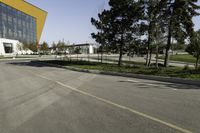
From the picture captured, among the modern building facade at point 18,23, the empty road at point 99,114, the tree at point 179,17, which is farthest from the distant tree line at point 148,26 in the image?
the modern building facade at point 18,23

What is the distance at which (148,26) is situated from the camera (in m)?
29.1

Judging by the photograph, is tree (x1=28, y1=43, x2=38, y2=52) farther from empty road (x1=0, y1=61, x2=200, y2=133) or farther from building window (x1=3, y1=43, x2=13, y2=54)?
empty road (x1=0, y1=61, x2=200, y2=133)

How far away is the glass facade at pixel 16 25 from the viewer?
83650 mm

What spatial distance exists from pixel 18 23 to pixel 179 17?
78.9 m

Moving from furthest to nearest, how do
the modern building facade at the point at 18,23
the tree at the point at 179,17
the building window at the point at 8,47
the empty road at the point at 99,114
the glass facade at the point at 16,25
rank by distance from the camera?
the building window at the point at 8,47
the modern building facade at the point at 18,23
the glass facade at the point at 16,25
the tree at the point at 179,17
the empty road at the point at 99,114

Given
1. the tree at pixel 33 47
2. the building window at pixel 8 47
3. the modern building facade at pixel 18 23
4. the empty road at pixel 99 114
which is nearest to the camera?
the empty road at pixel 99 114

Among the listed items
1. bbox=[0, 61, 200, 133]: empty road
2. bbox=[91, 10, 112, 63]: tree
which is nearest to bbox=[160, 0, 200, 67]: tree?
bbox=[91, 10, 112, 63]: tree

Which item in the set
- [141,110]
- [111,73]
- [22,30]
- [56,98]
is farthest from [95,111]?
[22,30]

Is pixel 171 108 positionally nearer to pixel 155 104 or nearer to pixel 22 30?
pixel 155 104

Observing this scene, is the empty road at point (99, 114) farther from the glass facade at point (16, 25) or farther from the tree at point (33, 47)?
the tree at point (33, 47)

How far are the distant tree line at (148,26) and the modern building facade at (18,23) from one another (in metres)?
62.0

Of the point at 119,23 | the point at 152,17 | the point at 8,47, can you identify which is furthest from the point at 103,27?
the point at 8,47

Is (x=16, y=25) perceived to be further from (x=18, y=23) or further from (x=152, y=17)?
(x=152, y=17)

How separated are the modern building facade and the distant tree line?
62.0 m
